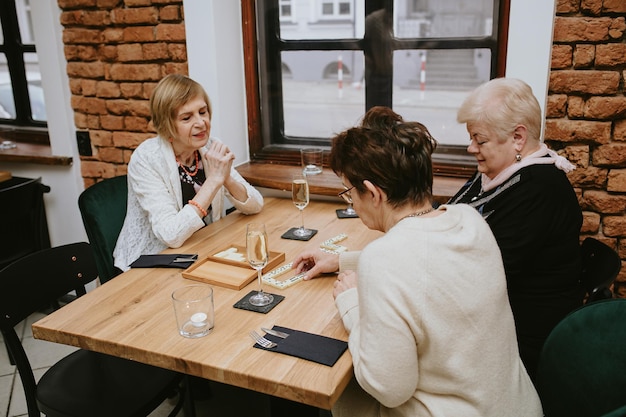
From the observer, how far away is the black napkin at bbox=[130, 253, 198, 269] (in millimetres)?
1884

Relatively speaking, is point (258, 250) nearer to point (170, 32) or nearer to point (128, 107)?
point (170, 32)

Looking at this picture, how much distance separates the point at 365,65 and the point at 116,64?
1355 mm

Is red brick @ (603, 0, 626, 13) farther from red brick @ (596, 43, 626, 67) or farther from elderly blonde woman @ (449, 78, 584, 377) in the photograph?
elderly blonde woman @ (449, 78, 584, 377)

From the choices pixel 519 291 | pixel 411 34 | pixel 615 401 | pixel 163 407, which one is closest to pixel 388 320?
pixel 615 401

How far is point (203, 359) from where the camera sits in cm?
133

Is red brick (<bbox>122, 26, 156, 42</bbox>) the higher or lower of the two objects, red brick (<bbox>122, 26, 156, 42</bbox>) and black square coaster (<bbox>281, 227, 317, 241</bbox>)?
the higher

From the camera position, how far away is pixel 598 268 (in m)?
1.83

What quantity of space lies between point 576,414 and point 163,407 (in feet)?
5.84

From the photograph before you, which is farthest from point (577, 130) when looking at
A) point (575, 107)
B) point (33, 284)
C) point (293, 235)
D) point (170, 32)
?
point (33, 284)

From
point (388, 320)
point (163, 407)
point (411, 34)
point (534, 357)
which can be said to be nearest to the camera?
point (388, 320)

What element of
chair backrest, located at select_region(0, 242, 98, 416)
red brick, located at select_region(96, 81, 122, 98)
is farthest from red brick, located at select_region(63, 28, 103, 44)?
chair backrest, located at select_region(0, 242, 98, 416)

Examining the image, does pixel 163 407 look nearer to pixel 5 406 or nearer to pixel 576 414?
pixel 5 406

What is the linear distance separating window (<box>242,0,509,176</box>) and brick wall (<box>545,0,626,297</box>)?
1.41ft

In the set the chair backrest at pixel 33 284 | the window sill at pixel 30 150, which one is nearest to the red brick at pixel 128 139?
the window sill at pixel 30 150
